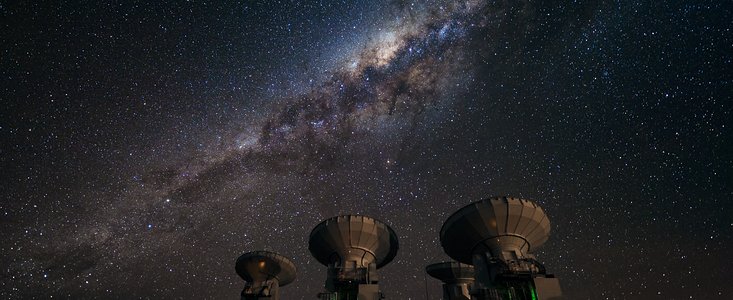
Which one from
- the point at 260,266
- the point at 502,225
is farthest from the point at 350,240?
the point at 502,225

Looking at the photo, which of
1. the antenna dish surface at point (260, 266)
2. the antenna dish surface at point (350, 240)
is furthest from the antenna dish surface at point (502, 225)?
the antenna dish surface at point (260, 266)

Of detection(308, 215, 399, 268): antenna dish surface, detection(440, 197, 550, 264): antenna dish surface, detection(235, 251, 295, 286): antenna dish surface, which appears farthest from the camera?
detection(235, 251, 295, 286): antenna dish surface

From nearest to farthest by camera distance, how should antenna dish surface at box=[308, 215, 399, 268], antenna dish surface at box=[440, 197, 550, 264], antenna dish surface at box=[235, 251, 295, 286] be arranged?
antenna dish surface at box=[440, 197, 550, 264], antenna dish surface at box=[308, 215, 399, 268], antenna dish surface at box=[235, 251, 295, 286]

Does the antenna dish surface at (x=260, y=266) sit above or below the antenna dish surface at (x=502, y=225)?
above

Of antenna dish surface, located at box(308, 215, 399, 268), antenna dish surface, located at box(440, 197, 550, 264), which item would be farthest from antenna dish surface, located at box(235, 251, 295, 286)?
antenna dish surface, located at box(440, 197, 550, 264)

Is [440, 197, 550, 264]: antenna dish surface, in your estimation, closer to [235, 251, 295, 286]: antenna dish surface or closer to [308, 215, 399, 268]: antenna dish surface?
[308, 215, 399, 268]: antenna dish surface

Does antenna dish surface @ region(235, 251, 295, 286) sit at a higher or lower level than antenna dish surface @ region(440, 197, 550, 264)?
→ higher

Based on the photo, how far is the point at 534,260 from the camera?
89.6ft

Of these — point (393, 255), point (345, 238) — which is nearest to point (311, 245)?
point (345, 238)

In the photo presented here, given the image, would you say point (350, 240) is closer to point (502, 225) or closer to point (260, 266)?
point (260, 266)

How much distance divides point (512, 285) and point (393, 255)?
11.9 metres

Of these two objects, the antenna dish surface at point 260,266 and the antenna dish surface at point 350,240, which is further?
the antenna dish surface at point 260,266

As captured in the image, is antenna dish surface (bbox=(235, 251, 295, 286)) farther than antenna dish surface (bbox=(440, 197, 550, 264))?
Yes

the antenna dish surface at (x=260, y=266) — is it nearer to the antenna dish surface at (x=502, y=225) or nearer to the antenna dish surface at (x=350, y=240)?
the antenna dish surface at (x=350, y=240)
